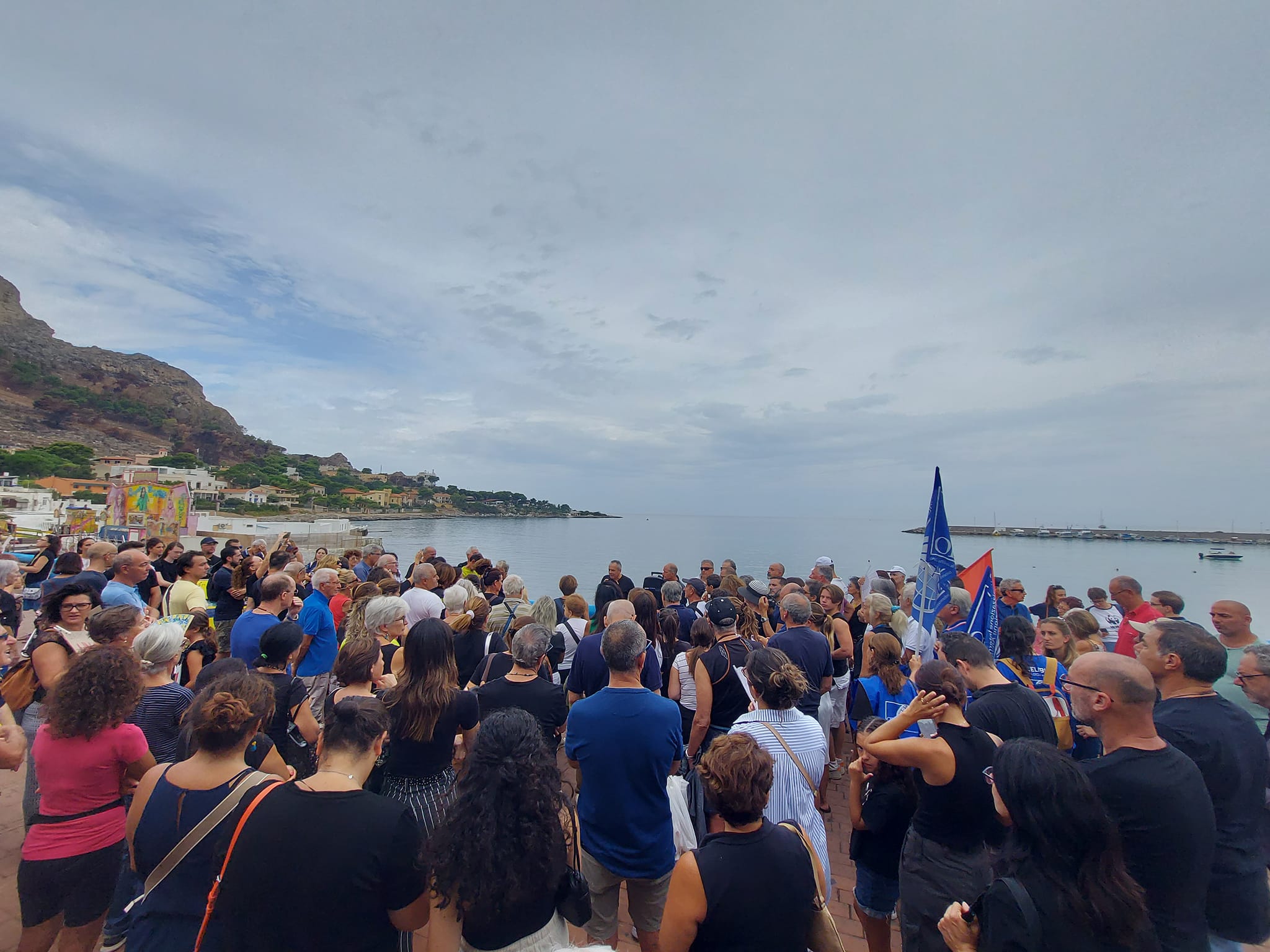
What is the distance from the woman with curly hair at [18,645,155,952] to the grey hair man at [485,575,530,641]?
8.29 ft

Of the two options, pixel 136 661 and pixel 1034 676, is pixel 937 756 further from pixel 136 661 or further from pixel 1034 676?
pixel 136 661

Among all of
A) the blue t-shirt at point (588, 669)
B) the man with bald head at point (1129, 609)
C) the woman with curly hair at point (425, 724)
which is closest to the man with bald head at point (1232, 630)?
the man with bald head at point (1129, 609)

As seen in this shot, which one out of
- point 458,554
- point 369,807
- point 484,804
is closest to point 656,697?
point 484,804

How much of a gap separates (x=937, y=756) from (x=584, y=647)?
2276 mm

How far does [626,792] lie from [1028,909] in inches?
62.3

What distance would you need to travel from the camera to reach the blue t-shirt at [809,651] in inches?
163

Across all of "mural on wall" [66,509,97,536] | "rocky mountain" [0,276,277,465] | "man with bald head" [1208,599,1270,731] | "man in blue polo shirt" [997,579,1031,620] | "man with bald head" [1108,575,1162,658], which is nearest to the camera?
"man with bald head" [1208,599,1270,731]

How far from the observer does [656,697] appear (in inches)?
104

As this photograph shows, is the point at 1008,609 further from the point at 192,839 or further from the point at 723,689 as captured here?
the point at 192,839

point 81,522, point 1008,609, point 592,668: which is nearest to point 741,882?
point 592,668

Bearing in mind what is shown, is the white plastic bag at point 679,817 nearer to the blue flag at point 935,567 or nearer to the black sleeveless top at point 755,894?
the black sleeveless top at point 755,894

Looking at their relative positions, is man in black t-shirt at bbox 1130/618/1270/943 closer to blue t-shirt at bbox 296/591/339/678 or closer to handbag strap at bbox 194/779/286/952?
handbag strap at bbox 194/779/286/952

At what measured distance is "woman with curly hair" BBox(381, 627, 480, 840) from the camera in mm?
2482

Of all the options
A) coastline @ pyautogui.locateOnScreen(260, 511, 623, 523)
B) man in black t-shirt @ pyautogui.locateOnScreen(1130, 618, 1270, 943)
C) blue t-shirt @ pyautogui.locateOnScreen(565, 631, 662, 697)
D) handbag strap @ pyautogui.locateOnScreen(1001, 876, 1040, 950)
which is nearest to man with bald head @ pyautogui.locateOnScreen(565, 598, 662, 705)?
blue t-shirt @ pyautogui.locateOnScreen(565, 631, 662, 697)
